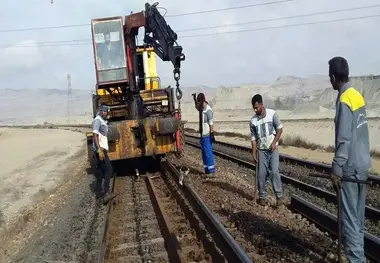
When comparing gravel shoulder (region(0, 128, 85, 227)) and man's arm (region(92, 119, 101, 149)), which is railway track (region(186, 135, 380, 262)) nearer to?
man's arm (region(92, 119, 101, 149))

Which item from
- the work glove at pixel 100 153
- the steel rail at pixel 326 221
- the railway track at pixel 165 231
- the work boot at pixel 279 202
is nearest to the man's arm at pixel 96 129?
the work glove at pixel 100 153

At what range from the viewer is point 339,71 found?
4.90 metres

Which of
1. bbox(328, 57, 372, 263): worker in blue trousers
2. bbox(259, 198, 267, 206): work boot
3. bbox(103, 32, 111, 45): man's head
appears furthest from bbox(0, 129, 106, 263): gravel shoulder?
bbox(103, 32, 111, 45): man's head

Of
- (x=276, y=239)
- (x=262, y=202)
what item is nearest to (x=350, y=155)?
(x=276, y=239)

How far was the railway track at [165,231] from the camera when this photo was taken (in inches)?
251

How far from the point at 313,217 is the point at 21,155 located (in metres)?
28.4

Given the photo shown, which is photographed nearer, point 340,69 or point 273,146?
point 340,69

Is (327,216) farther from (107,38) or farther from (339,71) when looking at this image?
(107,38)

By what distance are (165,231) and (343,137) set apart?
3.83 metres

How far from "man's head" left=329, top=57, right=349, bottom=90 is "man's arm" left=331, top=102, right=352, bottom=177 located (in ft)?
0.94

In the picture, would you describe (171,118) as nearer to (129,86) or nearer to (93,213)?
(129,86)

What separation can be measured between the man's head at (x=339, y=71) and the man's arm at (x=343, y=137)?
0.29m

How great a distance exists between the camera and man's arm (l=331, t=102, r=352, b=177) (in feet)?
15.4

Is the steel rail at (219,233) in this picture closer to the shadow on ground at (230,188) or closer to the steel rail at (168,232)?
the steel rail at (168,232)
